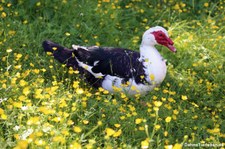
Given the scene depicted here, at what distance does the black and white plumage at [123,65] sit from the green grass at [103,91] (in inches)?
4.1

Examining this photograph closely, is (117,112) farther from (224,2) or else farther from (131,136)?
(224,2)

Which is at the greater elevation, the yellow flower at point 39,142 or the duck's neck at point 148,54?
the duck's neck at point 148,54

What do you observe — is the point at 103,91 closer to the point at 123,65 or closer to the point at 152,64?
the point at 123,65

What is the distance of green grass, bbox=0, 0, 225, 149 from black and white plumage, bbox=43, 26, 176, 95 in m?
0.10

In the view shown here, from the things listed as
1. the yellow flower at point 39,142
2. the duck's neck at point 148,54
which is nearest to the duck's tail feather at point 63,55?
the duck's neck at point 148,54

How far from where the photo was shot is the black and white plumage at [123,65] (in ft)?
12.6

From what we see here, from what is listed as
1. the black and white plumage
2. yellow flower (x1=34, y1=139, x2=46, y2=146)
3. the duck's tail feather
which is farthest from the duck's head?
yellow flower (x1=34, y1=139, x2=46, y2=146)

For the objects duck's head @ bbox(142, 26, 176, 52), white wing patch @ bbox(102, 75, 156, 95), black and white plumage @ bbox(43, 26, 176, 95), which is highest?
duck's head @ bbox(142, 26, 176, 52)

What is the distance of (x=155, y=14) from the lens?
221 inches

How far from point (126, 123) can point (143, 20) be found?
255 centimetres

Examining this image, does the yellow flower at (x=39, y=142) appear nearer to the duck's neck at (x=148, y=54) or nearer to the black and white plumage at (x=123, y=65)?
the black and white plumage at (x=123, y=65)

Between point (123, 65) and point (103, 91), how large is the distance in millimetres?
366

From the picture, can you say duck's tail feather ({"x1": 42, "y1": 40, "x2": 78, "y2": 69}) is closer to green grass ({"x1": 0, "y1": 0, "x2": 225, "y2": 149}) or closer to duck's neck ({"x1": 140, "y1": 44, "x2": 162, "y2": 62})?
green grass ({"x1": 0, "y1": 0, "x2": 225, "y2": 149})

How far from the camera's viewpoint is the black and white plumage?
3.85 m
